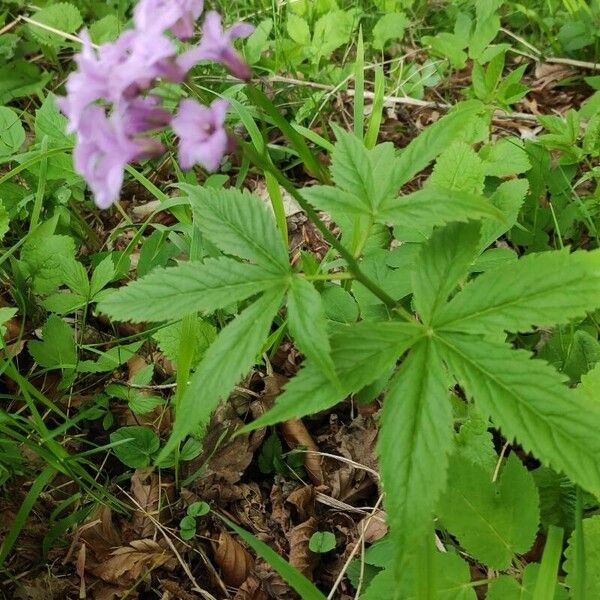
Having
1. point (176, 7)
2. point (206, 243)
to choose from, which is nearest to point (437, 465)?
point (176, 7)

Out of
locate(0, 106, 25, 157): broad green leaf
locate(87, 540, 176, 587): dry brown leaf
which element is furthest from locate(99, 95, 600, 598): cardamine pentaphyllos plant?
locate(0, 106, 25, 157): broad green leaf

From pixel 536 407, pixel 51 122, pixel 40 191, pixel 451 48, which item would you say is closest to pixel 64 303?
pixel 40 191

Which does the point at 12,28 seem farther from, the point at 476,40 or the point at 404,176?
the point at 404,176

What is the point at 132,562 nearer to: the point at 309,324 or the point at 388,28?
the point at 309,324

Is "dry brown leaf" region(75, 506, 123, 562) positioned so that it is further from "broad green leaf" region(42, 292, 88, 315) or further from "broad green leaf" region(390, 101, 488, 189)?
"broad green leaf" region(390, 101, 488, 189)

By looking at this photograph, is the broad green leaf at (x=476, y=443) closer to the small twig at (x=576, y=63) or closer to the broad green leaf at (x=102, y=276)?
the broad green leaf at (x=102, y=276)
